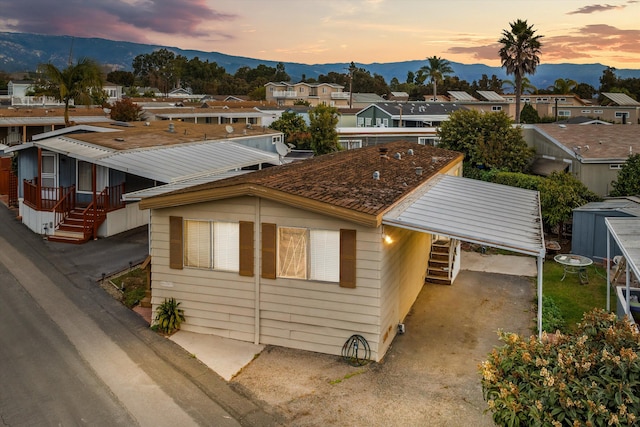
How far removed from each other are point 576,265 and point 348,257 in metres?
9.18

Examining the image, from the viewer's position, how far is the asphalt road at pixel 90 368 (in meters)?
9.05

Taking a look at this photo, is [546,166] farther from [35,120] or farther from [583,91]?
[583,91]

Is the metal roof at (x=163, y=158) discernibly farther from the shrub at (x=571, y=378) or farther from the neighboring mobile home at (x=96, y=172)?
the shrub at (x=571, y=378)

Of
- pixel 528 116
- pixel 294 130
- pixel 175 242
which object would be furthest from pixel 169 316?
pixel 528 116

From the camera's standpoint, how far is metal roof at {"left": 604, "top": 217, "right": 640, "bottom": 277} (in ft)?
32.6

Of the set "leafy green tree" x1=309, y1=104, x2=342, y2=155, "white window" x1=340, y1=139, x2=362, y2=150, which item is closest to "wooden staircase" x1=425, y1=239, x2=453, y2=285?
"leafy green tree" x1=309, y1=104, x2=342, y2=155

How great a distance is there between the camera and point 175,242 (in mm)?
12383

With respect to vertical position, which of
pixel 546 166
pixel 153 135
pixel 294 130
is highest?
pixel 294 130

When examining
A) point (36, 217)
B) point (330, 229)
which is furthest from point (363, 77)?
point (330, 229)

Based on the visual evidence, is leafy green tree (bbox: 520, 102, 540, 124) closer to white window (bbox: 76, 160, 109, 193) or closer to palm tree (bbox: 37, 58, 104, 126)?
palm tree (bbox: 37, 58, 104, 126)

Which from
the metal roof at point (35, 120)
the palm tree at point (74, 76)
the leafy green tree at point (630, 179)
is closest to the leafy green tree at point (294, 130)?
the metal roof at point (35, 120)

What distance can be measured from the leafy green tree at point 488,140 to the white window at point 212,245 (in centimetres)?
2106

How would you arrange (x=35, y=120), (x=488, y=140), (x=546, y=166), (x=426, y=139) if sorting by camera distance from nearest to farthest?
(x=546, y=166), (x=488, y=140), (x=35, y=120), (x=426, y=139)

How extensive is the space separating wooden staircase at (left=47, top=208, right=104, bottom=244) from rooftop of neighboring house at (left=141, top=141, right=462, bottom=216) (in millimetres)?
8067
